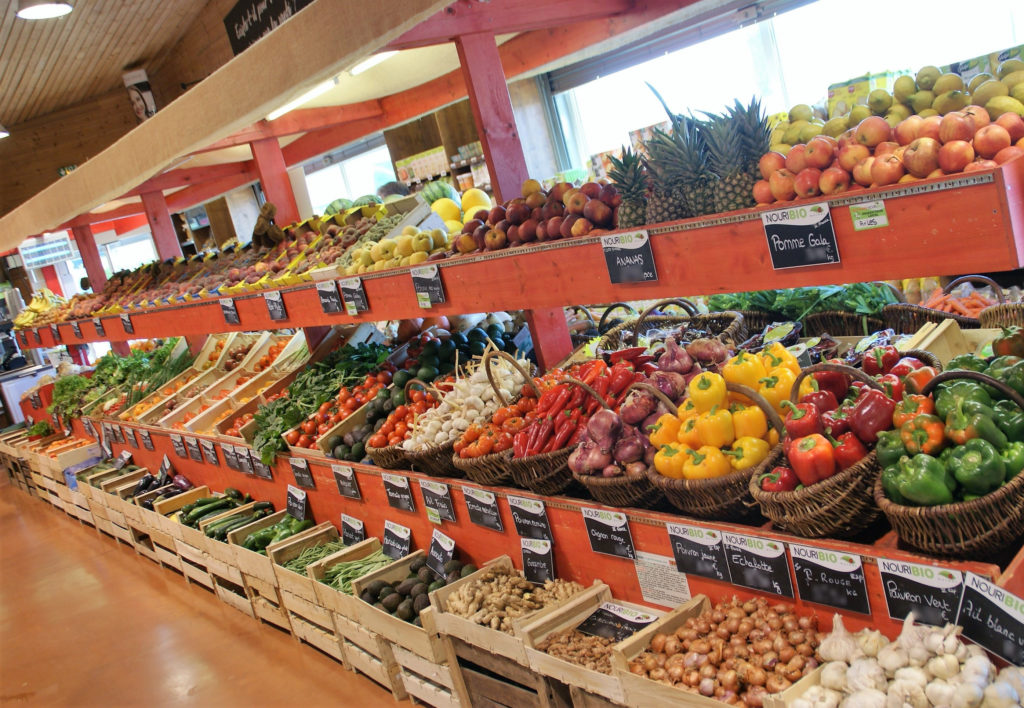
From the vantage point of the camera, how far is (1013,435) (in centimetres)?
179

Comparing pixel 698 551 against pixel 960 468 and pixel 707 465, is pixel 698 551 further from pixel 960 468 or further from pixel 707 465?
pixel 960 468

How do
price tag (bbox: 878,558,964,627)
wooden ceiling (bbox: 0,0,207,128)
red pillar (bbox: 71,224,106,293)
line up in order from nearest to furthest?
price tag (bbox: 878,558,964,627) < wooden ceiling (bbox: 0,0,207,128) < red pillar (bbox: 71,224,106,293)

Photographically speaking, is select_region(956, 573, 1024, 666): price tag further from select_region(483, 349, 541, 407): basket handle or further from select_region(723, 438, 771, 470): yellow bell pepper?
select_region(483, 349, 541, 407): basket handle

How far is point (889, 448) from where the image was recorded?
1.84 metres

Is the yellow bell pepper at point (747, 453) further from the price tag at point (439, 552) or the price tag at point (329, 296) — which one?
the price tag at point (329, 296)

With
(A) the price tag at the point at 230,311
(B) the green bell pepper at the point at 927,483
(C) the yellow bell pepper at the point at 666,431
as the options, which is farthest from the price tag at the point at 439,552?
(A) the price tag at the point at 230,311

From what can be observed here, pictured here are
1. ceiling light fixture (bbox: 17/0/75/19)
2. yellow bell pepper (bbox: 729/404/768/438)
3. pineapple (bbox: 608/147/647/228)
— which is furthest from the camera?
ceiling light fixture (bbox: 17/0/75/19)

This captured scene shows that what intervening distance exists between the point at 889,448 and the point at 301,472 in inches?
134

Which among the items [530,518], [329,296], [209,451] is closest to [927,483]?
[530,518]

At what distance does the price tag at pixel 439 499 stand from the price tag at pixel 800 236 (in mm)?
1819

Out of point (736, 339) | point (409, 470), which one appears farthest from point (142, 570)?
point (736, 339)

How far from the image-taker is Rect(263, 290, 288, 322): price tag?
15.1ft

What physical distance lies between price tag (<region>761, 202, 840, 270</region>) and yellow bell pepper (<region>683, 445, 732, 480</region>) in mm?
527

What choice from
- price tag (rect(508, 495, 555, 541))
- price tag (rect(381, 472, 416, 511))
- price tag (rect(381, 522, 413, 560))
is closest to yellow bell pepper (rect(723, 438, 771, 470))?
price tag (rect(508, 495, 555, 541))
